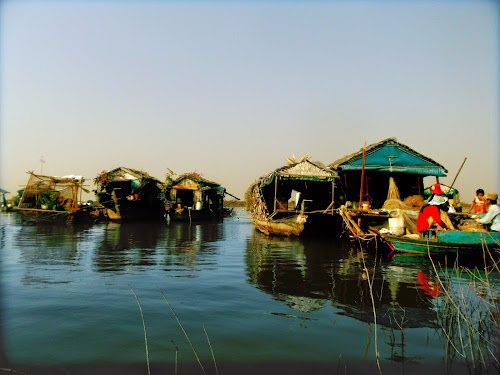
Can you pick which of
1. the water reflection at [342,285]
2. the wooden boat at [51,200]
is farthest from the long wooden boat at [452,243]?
the wooden boat at [51,200]

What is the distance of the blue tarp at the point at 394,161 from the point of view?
1731cm

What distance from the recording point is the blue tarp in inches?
682

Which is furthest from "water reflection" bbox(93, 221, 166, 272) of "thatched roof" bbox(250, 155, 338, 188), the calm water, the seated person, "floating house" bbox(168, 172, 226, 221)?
"floating house" bbox(168, 172, 226, 221)

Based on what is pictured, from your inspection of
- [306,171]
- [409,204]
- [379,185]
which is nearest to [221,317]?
[306,171]

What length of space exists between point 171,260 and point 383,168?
12767mm

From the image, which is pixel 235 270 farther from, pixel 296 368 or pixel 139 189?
pixel 139 189

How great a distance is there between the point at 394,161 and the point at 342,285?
12736 mm

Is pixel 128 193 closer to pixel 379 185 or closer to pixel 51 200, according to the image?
pixel 51 200

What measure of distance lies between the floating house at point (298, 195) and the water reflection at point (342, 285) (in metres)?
4.76

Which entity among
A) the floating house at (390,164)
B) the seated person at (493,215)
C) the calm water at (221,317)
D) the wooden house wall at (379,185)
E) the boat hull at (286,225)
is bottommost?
the calm water at (221,317)

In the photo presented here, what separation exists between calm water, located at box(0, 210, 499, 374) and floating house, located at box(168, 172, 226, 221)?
1851 cm

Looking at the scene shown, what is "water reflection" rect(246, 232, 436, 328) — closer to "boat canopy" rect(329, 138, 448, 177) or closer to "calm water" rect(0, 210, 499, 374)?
"calm water" rect(0, 210, 499, 374)

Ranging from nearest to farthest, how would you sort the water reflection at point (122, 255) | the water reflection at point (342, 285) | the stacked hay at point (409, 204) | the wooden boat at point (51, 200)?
the water reflection at point (342, 285)
the water reflection at point (122, 255)
the stacked hay at point (409, 204)
the wooden boat at point (51, 200)

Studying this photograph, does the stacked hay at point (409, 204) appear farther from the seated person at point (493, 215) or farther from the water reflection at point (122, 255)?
the water reflection at point (122, 255)
